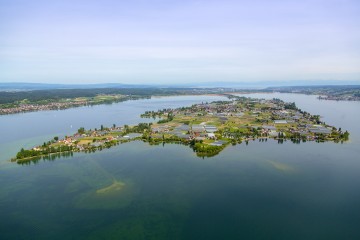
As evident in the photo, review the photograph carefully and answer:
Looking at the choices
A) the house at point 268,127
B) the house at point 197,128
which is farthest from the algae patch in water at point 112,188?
the house at point 268,127

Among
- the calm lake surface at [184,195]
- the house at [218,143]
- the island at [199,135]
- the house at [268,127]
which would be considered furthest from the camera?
the house at [268,127]

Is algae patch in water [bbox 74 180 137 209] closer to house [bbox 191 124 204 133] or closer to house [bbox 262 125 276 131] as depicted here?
house [bbox 191 124 204 133]

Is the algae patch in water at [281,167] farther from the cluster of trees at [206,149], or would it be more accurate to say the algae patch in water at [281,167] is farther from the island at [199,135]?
the island at [199,135]

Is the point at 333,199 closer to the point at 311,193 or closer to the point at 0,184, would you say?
the point at 311,193

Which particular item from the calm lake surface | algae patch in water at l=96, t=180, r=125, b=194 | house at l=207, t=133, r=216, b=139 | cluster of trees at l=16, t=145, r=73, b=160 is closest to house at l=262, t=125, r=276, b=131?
house at l=207, t=133, r=216, b=139

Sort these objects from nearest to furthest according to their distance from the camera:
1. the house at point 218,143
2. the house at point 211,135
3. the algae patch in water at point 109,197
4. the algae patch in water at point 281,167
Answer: the algae patch in water at point 109,197 < the algae patch in water at point 281,167 < the house at point 218,143 < the house at point 211,135

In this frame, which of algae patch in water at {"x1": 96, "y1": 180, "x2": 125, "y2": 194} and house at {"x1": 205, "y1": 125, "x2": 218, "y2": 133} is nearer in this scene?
algae patch in water at {"x1": 96, "y1": 180, "x2": 125, "y2": 194}
